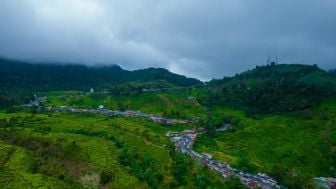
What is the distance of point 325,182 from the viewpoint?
12550 cm

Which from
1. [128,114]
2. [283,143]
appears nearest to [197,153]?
[283,143]

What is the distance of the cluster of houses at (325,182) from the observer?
121588 millimetres

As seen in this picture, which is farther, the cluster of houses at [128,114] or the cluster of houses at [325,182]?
the cluster of houses at [128,114]

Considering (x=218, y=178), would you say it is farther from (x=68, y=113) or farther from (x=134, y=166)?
(x=68, y=113)

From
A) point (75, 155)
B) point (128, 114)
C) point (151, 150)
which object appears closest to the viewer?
point (75, 155)

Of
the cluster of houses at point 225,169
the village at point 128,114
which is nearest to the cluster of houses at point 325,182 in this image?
the cluster of houses at point 225,169

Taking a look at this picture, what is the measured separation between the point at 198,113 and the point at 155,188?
4025 inches

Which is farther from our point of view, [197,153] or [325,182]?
[197,153]

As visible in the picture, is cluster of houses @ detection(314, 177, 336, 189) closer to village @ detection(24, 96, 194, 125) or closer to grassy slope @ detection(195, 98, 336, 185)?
grassy slope @ detection(195, 98, 336, 185)

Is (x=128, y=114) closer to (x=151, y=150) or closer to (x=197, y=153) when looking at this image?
(x=197, y=153)

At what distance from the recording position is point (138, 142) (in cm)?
13238

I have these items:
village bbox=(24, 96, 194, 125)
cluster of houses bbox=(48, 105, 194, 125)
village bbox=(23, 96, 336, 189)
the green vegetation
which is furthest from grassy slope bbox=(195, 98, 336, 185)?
cluster of houses bbox=(48, 105, 194, 125)

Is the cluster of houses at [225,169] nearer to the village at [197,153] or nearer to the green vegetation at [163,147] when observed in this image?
the village at [197,153]

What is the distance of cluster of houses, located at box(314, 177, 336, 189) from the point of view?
399ft
